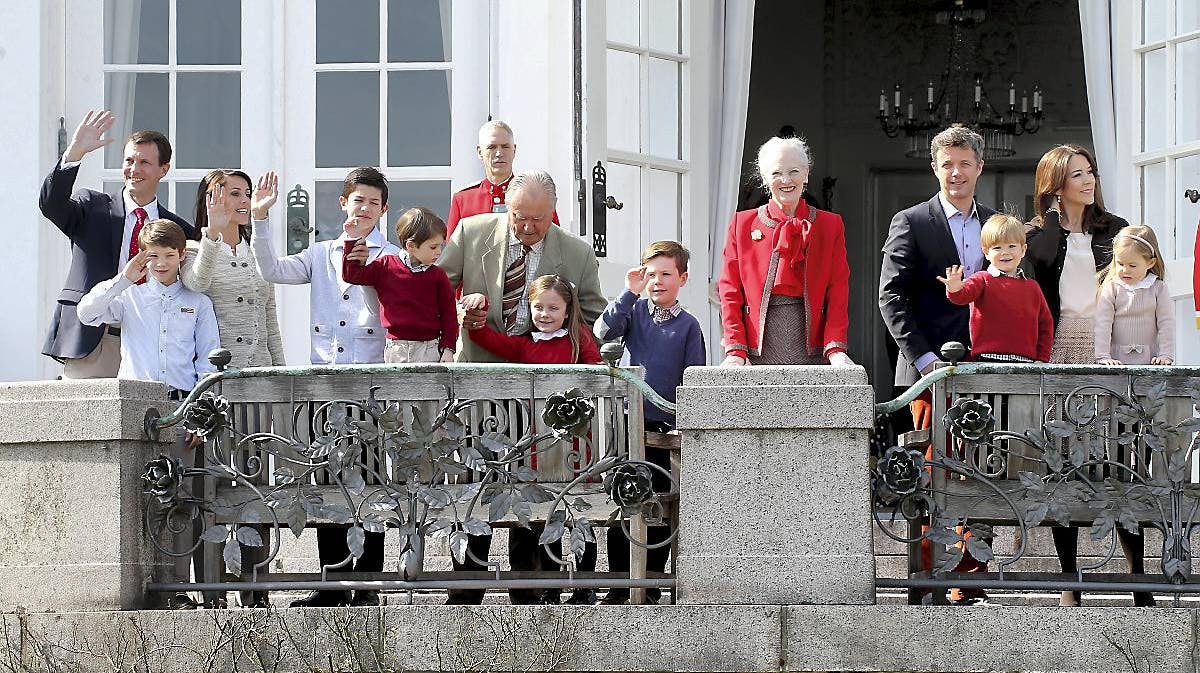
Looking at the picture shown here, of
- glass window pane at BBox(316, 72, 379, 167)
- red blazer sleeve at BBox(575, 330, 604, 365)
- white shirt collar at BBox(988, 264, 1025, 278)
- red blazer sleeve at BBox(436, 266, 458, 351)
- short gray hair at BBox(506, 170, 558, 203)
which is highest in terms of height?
glass window pane at BBox(316, 72, 379, 167)

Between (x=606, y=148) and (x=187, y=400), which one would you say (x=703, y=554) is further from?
(x=606, y=148)

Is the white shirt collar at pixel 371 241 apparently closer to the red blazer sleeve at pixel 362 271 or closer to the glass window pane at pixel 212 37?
the red blazer sleeve at pixel 362 271

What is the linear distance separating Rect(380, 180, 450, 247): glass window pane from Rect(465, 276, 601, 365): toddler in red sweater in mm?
2701

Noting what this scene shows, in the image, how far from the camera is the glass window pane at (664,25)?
962 cm

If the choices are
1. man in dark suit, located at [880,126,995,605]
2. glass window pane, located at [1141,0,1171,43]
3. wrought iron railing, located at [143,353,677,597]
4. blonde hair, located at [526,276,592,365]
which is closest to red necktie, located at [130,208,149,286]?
wrought iron railing, located at [143,353,677,597]

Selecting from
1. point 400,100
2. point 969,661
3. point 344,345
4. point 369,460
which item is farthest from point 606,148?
point 969,661

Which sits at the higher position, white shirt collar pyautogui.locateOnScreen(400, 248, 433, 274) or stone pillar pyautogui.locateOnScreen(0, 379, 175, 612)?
white shirt collar pyautogui.locateOnScreen(400, 248, 433, 274)

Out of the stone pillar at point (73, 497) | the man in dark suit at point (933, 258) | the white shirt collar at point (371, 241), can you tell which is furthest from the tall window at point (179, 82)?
the man in dark suit at point (933, 258)

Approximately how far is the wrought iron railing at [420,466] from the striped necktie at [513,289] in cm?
91

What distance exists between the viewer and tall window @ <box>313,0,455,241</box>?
30.9 ft

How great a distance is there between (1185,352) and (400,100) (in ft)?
13.3

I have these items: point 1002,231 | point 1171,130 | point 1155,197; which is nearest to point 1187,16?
point 1171,130

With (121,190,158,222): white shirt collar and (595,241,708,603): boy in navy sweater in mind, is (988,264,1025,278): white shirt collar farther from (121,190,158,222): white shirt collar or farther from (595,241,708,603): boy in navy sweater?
(121,190,158,222): white shirt collar

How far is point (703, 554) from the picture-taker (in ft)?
18.8
